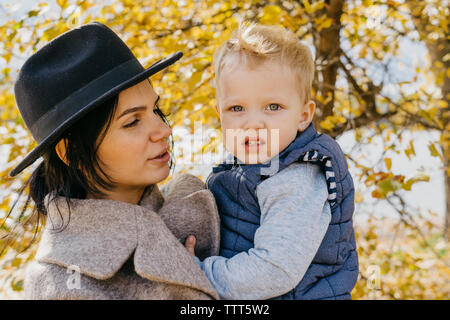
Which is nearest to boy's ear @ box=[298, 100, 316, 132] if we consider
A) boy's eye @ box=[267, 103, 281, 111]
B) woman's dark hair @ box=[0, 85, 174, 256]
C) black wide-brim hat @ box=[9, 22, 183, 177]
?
boy's eye @ box=[267, 103, 281, 111]

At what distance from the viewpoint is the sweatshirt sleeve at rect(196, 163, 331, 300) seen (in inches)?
53.7

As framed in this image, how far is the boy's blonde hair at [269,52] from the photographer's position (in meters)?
1.55

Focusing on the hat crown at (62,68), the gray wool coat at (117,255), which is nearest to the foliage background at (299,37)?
the hat crown at (62,68)

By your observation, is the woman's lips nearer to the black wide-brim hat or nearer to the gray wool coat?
the gray wool coat

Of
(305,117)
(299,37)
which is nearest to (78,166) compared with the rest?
(305,117)

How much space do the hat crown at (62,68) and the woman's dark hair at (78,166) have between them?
112 mm

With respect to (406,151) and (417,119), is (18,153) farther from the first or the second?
(417,119)

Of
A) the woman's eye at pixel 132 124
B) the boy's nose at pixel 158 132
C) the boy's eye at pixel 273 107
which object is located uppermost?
the boy's eye at pixel 273 107

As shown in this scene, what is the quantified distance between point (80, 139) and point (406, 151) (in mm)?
1760

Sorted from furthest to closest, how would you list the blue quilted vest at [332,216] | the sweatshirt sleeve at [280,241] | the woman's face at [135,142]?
the woman's face at [135,142]
the blue quilted vest at [332,216]
the sweatshirt sleeve at [280,241]

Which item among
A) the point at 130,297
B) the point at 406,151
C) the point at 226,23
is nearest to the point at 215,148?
the point at 226,23

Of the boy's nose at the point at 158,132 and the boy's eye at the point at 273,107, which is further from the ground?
the boy's eye at the point at 273,107

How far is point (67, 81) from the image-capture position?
1.52 meters

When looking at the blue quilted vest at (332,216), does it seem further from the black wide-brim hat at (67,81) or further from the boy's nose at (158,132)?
the black wide-brim hat at (67,81)
